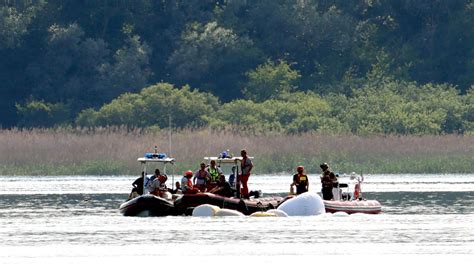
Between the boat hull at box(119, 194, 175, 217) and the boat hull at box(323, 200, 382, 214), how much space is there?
4.60 meters

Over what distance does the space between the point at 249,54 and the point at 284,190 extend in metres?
41.3

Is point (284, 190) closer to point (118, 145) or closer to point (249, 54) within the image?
point (118, 145)

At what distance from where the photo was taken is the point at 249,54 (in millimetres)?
108062

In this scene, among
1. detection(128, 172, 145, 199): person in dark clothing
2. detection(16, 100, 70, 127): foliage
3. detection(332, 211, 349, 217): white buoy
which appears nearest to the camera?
detection(332, 211, 349, 217): white buoy

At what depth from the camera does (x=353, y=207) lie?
51312 millimetres

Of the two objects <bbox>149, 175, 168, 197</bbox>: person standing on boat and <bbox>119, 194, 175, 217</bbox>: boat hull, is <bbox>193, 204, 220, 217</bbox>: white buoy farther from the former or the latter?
<bbox>149, 175, 168, 197</bbox>: person standing on boat

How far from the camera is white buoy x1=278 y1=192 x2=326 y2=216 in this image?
4988 centimetres

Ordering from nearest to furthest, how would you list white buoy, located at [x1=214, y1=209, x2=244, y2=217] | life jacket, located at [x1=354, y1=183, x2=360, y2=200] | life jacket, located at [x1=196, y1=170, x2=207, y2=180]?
white buoy, located at [x1=214, y1=209, x2=244, y2=217] → life jacket, located at [x1=196, y1=170, x2=207, y2=180] → life jacket, located at [x1=354, y1=183, x2=360, y2=200]

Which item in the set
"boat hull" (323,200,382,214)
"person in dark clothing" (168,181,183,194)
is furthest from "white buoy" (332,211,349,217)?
"person in dark clothing" (168,181,183,194)

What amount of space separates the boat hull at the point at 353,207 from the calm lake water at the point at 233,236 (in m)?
0.29

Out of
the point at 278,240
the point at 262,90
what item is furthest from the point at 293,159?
the point at 278,240

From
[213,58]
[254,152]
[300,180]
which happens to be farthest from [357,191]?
[213,58]

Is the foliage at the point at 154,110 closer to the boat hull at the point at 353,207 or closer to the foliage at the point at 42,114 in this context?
the foliage at the point at 42,114

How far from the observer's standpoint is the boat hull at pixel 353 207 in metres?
50.8
